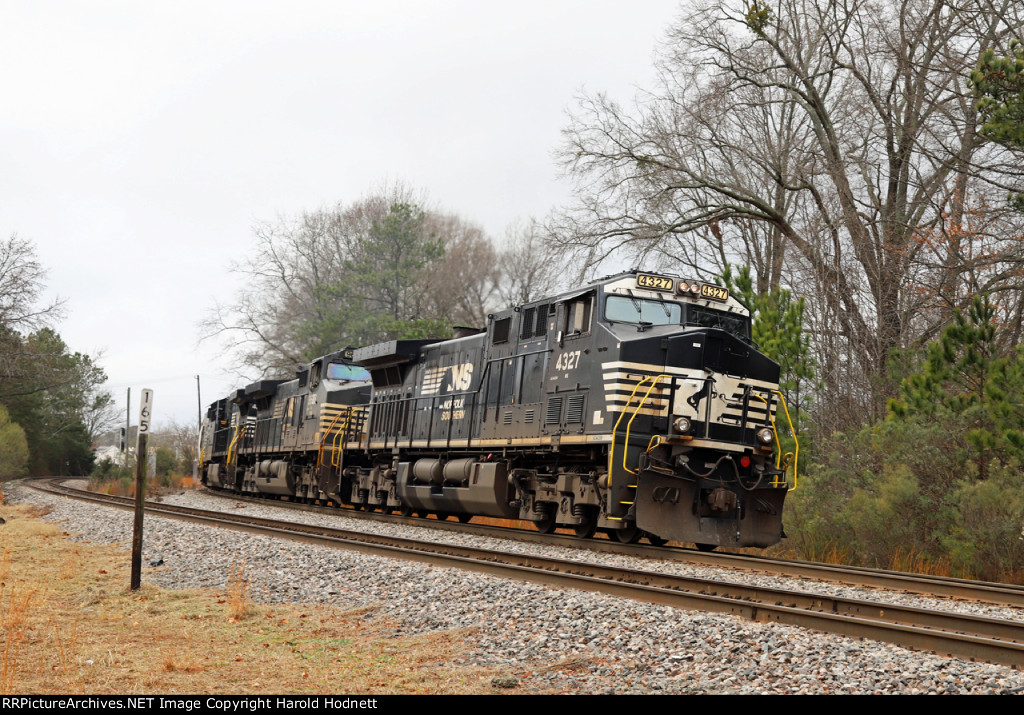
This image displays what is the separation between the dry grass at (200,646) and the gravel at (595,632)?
37 cm

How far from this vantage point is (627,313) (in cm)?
1369

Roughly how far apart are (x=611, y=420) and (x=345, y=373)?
1384 centimetres

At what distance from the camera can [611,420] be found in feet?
42.0

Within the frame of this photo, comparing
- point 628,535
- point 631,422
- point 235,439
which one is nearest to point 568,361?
point 631,422

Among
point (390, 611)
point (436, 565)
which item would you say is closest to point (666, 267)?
point (436, 565)

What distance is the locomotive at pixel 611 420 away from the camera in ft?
41.5

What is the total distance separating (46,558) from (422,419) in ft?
25.2

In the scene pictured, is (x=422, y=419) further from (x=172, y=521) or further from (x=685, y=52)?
(x=685, y=52)

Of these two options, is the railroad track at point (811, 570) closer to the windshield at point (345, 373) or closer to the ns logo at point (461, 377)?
the ns logo at point (461, 377)

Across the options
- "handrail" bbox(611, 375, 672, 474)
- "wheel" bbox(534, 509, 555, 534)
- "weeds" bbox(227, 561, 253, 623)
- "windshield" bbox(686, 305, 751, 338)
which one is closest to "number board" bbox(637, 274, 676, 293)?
"windshield" bbox(686, 305, 751, 338)

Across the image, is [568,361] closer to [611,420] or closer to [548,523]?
[611,420]

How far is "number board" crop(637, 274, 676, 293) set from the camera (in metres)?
13.8

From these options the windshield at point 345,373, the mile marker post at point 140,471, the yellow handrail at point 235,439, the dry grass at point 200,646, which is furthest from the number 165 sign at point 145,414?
the yellow handrail at point 235,439
